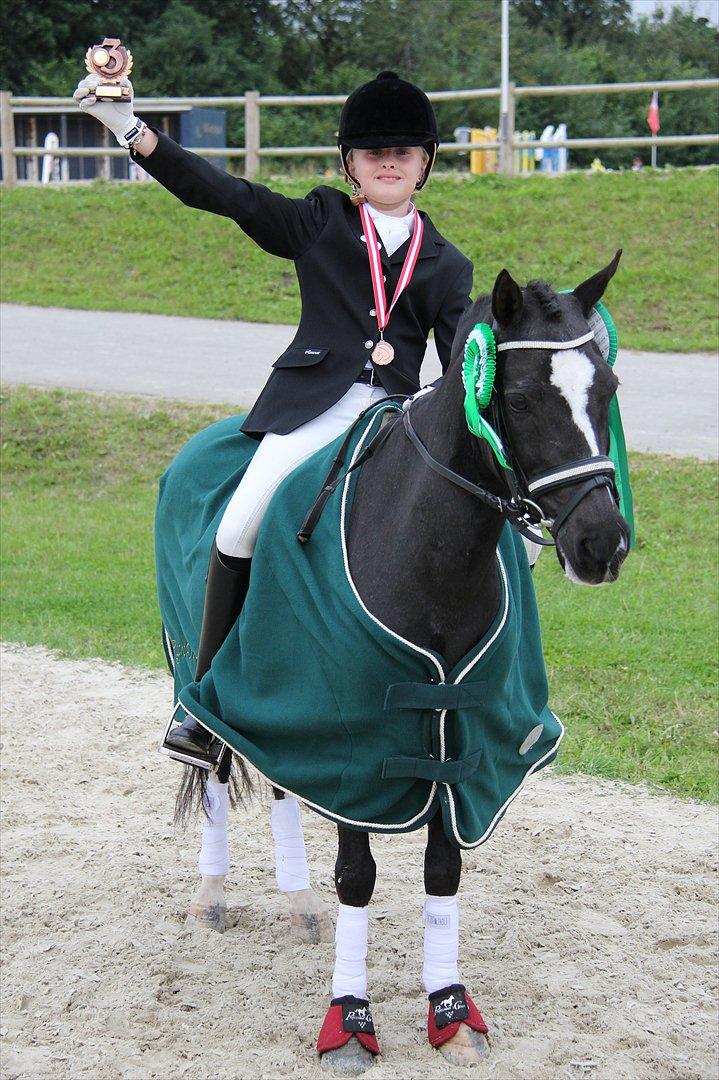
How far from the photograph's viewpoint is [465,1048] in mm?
3455

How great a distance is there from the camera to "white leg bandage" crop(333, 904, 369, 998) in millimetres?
3492

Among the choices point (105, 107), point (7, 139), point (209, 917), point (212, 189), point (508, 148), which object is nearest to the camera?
point (105, 107)

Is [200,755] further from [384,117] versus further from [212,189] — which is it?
[384,117]

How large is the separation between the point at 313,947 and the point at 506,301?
2.38 meters

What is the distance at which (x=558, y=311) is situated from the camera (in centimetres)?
280

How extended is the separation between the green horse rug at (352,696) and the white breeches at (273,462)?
8 centimetres

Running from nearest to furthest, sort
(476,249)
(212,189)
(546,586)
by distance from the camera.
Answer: (212,189) → (546,586) → (476,249)

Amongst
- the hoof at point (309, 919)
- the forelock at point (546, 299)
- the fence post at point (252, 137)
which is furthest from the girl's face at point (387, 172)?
the fence post at point (252, 137)

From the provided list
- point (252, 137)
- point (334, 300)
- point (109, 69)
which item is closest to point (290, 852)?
point (334, 300)

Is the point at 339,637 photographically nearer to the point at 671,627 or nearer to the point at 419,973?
the point at 419,973

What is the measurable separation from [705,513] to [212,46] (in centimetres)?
3039

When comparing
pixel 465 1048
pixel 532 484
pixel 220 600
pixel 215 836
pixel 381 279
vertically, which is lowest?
pixel 465 1048

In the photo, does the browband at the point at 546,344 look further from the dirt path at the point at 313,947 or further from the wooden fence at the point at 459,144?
the wooden fence at the point at 459,144

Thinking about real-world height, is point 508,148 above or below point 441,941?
above
